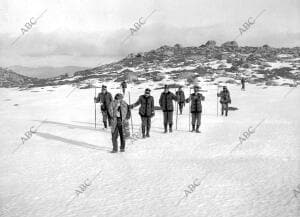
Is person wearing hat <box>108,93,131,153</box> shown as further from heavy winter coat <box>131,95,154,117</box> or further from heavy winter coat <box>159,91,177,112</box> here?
heavy winter coat <box>159,91,177,112</box>

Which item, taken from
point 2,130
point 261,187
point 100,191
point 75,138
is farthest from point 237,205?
point 2,130

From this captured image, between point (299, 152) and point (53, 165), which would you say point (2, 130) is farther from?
point (299, 152)

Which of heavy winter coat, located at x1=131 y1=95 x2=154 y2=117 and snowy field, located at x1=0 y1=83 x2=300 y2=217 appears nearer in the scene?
snowy field, located at x1=0 y1=83 x2=300 y2=217

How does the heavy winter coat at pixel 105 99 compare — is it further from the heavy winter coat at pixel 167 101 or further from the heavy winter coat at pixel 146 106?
the heavy winter coat at pixel 167 101

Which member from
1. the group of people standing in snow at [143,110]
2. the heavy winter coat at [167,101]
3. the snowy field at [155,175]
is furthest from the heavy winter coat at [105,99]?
the heavy winter coat at [167,101]

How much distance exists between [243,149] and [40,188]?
6.81 metres

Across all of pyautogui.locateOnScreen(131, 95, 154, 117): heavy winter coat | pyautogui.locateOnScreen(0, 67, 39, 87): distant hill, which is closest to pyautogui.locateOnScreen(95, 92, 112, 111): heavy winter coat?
pyautogui.locateOnScreen(131, 95, 154, 117): heavy winter coat

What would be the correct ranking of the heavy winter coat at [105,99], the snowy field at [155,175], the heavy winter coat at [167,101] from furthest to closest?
the heavy winter coat at [105,99] < the heavy winter coat at [167,101] < the snowy field at [155,175]

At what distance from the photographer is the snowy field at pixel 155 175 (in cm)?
706

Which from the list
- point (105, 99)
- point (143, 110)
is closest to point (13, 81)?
point (105, 99)

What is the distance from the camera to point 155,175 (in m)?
9.31

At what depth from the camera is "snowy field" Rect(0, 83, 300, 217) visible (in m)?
7.06

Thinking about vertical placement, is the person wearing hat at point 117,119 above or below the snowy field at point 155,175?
above

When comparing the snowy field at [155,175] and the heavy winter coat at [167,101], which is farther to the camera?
the heavy winter coat at [167,101]
